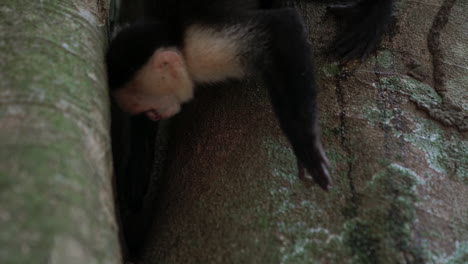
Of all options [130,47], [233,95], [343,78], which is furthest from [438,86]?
[130,47]

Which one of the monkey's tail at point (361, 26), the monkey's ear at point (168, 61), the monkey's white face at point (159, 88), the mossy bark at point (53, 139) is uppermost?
the mossy bark at point (53, 139)

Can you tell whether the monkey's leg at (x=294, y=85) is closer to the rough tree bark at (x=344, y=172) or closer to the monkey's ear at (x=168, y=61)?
the rough tree bark at (x=344, y=172)

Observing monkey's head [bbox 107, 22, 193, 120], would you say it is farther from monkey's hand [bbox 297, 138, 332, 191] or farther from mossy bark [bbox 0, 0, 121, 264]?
monkey's hand [bbox 297, 138, 332, 191]

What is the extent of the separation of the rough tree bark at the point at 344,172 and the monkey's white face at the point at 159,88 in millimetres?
110

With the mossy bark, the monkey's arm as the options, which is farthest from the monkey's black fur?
the mossy bark

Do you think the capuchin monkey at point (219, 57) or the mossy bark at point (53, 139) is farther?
the capuchin monkey at point (219, 57)

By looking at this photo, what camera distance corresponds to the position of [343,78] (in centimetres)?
197

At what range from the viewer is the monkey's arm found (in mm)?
1734

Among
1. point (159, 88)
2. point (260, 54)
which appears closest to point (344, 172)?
point (260, 54)

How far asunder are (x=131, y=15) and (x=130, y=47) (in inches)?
27.2

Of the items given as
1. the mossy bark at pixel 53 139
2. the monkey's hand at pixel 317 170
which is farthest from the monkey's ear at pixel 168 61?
the monkey's hand at pixel 317 170

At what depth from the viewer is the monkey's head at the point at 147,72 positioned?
74.4 inches

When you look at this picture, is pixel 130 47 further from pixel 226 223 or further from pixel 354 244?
pixel 354 244

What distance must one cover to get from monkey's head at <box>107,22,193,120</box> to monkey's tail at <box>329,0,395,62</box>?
70 cm
